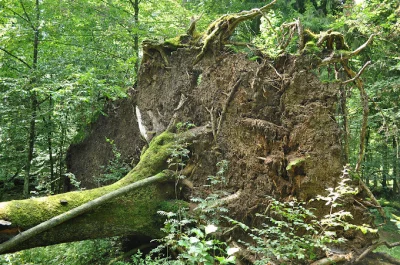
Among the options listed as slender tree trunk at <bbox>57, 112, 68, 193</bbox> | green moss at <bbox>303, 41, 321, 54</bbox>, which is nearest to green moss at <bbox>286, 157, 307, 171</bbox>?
green moss at <bbox>303, 41, 321, 54</bbox>

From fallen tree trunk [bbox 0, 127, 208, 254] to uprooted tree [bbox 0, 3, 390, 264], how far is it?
1 centimetres

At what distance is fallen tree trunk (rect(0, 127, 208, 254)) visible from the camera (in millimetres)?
3914

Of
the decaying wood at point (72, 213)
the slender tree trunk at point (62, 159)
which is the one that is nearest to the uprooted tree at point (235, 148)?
the decaying wood at point (72, 213)

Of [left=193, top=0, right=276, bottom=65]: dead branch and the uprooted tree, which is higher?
[left=193, top=0, right=276, bottom=65]: dead branch

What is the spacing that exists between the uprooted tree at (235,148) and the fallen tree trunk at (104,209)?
1 centimetres

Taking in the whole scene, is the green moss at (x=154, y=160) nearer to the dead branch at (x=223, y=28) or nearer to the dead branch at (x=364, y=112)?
the dead branch at (x=223, y=28)

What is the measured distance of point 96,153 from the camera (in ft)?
27.6

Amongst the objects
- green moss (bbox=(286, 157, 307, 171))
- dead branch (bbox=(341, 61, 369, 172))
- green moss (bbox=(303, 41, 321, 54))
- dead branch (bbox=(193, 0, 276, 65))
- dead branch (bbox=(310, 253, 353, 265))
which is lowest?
dead branch (bbox=(310, 253, 353, 265))

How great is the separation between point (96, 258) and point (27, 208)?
2.01 m

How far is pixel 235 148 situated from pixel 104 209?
2303 millimetres

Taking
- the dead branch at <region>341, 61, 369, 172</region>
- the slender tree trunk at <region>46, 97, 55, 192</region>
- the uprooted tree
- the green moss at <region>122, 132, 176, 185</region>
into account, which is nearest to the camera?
the uprooted tree

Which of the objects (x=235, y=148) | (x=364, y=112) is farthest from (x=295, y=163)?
(x=364, y=112)

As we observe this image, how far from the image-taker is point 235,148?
5.30m

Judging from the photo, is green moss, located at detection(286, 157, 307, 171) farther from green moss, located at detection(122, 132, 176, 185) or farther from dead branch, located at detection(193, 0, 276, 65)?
dead branch, located at detection(193, 0, 276, 65)
